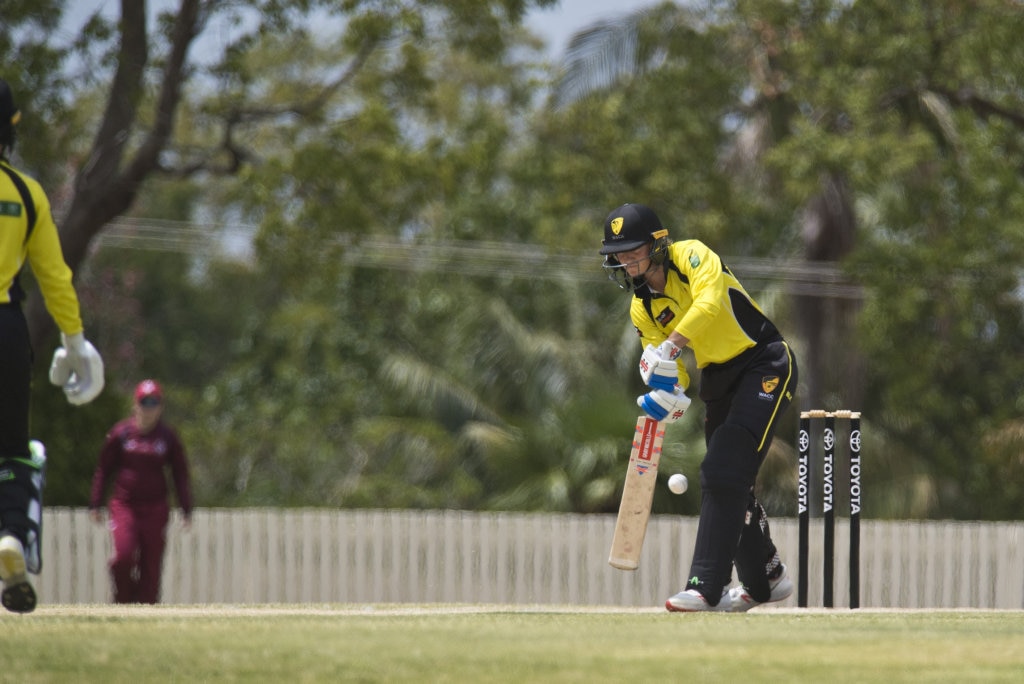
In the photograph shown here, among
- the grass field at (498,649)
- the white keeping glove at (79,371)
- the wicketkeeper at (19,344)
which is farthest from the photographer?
the white keeping glove at (79,371)

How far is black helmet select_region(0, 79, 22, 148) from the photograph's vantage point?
19.1 feet

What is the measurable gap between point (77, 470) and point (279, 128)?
4454 millimetres

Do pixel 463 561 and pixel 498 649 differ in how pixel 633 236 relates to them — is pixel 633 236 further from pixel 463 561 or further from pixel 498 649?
pixel 463 561

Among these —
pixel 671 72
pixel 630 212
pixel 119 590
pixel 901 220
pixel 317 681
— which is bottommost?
pixel 119 590

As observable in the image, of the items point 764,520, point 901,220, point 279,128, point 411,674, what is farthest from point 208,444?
point 411,674

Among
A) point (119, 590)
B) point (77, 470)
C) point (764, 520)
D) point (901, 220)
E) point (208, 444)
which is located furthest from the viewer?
point (208, 444)

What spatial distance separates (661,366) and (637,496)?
0.68 m

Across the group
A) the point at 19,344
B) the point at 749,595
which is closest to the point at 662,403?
the point at 749,595

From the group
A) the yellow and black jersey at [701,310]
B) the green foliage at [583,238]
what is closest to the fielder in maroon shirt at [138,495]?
the green foliage at [583,238]

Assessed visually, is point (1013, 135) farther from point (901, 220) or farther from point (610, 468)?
point (610, 468)

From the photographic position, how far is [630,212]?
6.76 meters

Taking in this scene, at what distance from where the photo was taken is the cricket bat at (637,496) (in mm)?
6965

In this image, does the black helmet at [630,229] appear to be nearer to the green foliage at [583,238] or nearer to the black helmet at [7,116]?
the black helmet at [7,116]

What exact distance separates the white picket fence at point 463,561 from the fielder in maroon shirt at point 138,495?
2886 millimetres
